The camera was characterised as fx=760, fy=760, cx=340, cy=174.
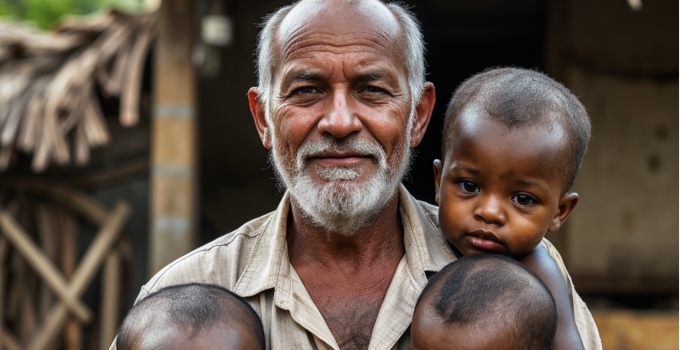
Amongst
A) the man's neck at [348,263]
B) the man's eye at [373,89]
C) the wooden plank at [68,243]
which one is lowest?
the wooden plank at [68,243]

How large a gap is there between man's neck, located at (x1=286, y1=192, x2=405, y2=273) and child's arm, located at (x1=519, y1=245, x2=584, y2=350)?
501 mm

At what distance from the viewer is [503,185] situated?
97.7 inches

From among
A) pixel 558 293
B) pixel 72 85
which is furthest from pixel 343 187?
pixel 72 85

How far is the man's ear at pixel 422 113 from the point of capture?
2943mm

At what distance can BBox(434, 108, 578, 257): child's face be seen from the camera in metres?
2.46

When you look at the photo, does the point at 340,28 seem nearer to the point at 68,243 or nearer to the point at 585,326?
the point at 585,326

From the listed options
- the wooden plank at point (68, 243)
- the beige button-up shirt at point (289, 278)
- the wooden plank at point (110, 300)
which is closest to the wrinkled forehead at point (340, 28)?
the beige button-up shirt at point (289, 278)

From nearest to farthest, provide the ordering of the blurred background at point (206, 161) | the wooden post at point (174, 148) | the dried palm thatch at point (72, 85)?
the wooden post at point (174, 148)
the dried palm thatch at point (72, 85)
the blurred background at point (206, 161)

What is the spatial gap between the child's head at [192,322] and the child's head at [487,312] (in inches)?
21.0

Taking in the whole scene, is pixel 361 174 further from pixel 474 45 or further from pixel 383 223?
pixel 474 45

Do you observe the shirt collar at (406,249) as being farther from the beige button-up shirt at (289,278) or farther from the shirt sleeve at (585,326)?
the shirt sleeve at (585,326)

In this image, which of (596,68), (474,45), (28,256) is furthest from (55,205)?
(596,68)

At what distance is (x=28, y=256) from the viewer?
5.98 meters

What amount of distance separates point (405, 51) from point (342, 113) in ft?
Result: 1.37
